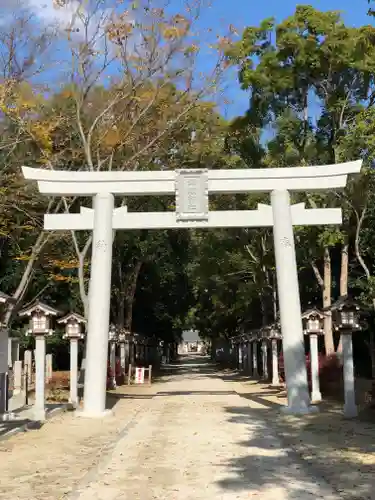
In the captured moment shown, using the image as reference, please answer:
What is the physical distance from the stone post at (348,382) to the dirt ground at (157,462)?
1.85 meters

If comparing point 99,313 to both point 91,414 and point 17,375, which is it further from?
point 17,375

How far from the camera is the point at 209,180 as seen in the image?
51.4ft

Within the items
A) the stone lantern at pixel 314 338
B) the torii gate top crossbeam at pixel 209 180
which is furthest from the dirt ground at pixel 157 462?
the torii gate top crossbeam at pixel 209 180

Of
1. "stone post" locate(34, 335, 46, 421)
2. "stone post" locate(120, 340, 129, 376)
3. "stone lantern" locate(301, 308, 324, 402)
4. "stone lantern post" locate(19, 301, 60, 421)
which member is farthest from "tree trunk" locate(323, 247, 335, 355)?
"stone post" locate(120, 340, 129, 376)

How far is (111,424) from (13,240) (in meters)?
10.9

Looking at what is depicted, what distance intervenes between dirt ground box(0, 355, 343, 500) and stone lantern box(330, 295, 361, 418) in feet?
6.43

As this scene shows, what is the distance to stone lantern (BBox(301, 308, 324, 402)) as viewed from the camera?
1730cm

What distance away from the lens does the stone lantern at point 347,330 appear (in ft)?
42.9

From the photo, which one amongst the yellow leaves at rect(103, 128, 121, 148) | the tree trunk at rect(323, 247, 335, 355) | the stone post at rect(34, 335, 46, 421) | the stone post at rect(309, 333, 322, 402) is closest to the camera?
→ the stone post at rect(34, 335, 46, 421)

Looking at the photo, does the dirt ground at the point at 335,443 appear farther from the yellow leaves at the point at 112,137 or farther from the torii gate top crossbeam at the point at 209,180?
the yellow leaves at the point at 112,137

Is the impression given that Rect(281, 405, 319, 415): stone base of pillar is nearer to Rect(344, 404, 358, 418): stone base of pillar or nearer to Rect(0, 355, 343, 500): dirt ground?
Rect(0, 355, 343, 500): dirt ground

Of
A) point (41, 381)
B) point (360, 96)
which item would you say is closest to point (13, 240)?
point (41, 381)

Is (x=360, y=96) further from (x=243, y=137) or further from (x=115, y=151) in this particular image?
(x=115, y=151)

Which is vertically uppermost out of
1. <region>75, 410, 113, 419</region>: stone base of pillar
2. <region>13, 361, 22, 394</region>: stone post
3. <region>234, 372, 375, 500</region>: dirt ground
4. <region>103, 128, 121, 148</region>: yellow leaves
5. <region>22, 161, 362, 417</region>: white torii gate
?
<region>103, 128, 121, 148</region>: yellow leaves
